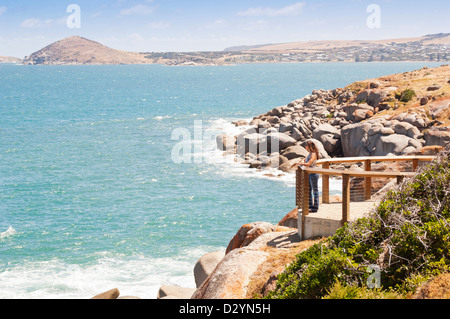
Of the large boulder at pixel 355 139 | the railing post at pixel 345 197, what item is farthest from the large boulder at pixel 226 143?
the railing post at pixel 345 197

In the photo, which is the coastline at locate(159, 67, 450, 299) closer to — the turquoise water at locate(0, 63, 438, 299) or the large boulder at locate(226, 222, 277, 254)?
Result: the large boulder at locate(226, 222, 277, 254)

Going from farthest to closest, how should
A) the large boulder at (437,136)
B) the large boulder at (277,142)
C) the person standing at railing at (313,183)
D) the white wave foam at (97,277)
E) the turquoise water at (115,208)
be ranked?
the large boulder at (277,142)
the large boulder at (437,136)
the turquoise water at (115,208)
the white wave foam at (97,277)
the person standing at railing at (313,183)

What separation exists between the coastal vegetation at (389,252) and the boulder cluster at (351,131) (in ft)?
76.3

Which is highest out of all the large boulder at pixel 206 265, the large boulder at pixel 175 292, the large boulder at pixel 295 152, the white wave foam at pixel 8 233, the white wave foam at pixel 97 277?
the large boulder at pixel 295 152

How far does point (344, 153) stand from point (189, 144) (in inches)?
809

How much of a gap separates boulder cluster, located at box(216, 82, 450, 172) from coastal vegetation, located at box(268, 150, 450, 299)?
2325 centimetres

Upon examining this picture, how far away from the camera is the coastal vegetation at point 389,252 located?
27.2 feet

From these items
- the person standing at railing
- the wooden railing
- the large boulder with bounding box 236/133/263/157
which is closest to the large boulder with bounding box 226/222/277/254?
the wooden railing

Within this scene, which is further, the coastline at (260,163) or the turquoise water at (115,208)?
the turquoise water at (115,208)

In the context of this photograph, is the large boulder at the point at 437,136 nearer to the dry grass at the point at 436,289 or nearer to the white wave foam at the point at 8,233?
the white wave foam at the point at 8,233

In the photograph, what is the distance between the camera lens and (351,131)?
40531 mm

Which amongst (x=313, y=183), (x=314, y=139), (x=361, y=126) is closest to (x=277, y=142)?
(x=314, y=139)

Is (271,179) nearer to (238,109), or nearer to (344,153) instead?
(344,153)

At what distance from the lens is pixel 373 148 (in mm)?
37781
